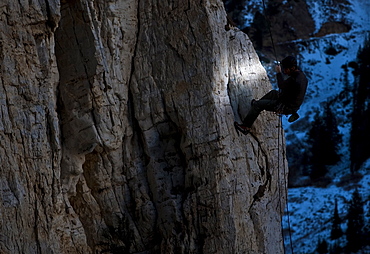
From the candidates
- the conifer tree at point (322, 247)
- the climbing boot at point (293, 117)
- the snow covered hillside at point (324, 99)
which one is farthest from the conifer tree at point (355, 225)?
the climbing boot at point (293, 117)

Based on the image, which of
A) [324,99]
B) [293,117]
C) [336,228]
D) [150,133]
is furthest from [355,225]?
[150,133]

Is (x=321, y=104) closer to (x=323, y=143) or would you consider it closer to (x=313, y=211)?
(x=323, y=143)

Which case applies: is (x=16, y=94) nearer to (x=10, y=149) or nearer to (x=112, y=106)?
(x=10, y=149)

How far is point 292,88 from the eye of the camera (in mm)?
7891

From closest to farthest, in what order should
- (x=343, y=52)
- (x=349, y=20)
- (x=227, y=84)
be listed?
(x=227, y=84)
(x=343, y=52)
(x=349, y=20)

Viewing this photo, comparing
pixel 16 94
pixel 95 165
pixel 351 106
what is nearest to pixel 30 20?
pixel 16 94

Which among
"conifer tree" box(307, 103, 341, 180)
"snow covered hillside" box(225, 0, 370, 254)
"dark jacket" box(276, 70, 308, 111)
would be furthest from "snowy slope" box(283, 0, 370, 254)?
"dark jacket" box(276, 70, 308, 111)

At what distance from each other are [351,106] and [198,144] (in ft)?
88.6

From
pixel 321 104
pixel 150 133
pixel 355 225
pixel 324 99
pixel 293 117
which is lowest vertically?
pixel 150 133

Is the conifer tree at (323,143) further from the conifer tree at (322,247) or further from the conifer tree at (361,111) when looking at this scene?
the conifer tree at (322,247)

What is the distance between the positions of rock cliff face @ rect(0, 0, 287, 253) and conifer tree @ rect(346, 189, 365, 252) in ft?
45.8

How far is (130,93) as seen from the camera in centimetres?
832

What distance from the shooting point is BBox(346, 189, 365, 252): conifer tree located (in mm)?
21172

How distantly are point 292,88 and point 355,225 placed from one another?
1604 centimetres
